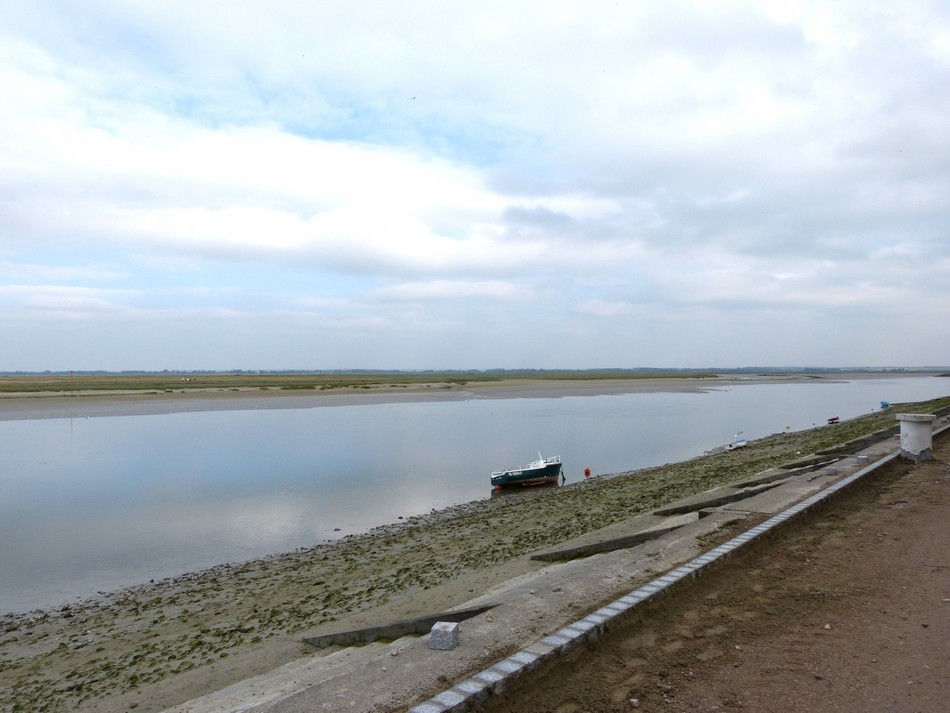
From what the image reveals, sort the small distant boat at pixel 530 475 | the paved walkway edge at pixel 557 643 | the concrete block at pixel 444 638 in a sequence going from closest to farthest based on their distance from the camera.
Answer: the paved walkway edge at pixel 557 643 → the concrete block at pixel 444 638 → the small distant boat at pixel 530 475

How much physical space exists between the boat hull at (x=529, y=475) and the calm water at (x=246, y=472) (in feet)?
2.79

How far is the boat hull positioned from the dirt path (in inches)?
611

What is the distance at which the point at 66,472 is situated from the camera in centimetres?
2534

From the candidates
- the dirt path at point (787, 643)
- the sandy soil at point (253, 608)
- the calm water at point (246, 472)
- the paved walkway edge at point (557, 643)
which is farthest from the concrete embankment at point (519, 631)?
the calm water at point (246, 472)

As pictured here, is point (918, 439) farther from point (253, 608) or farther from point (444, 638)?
point (253, 608)

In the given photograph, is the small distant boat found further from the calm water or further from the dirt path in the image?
the dirt path

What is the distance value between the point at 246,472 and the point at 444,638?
A: 22.3 m

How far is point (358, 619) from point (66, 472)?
74.5ft

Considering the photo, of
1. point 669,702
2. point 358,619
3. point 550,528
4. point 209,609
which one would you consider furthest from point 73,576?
point 669,702

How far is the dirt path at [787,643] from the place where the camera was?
416 cm

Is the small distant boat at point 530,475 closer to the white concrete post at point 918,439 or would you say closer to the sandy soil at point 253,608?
the sandy soil at point 253,608

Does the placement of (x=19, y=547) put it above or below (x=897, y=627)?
below

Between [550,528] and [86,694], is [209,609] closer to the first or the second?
[86,694]

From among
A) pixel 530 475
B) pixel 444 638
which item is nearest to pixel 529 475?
pixel 530 475
